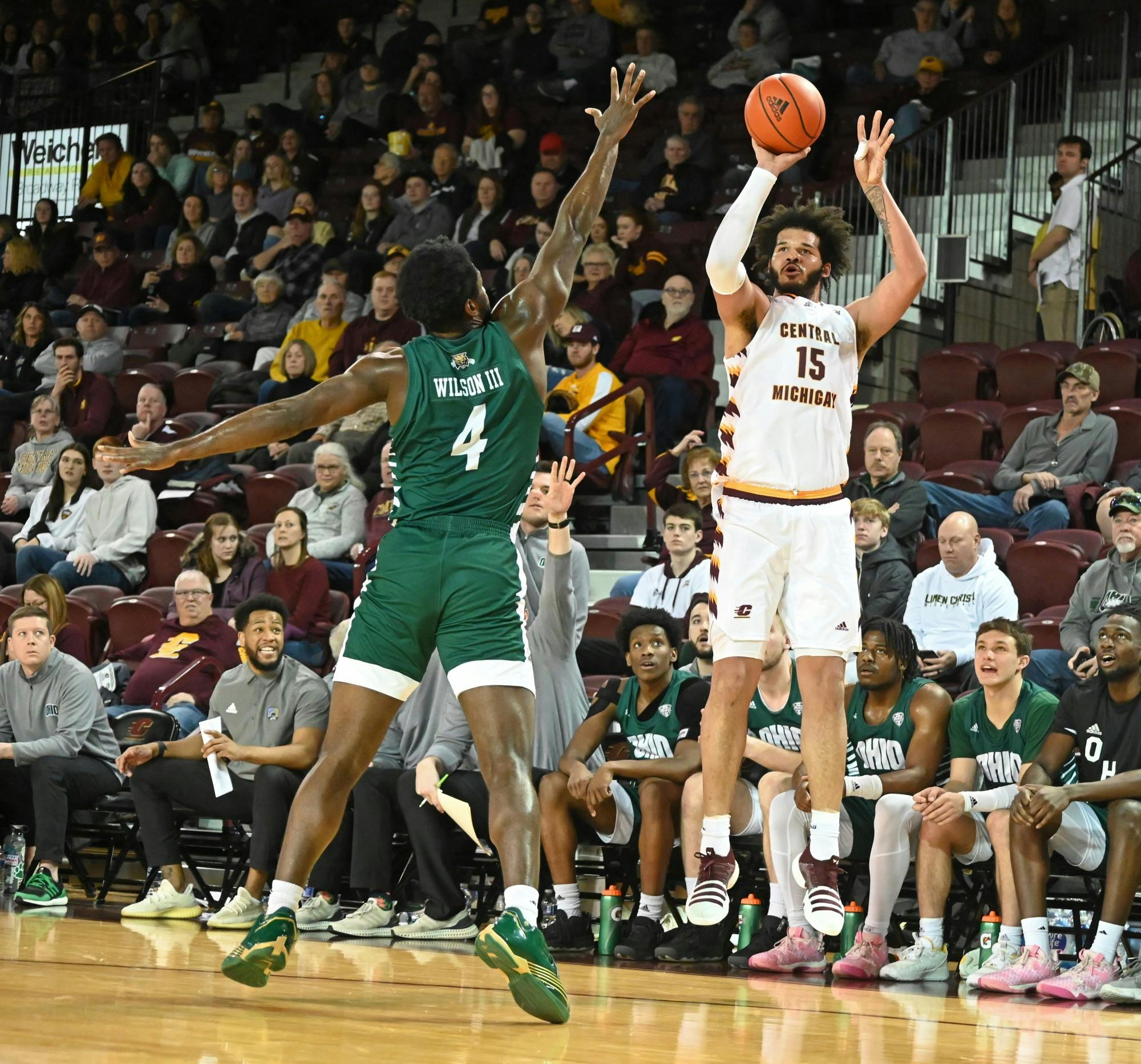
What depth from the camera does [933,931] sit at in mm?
6453

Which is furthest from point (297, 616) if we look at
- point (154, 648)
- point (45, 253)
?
point (45, 253)

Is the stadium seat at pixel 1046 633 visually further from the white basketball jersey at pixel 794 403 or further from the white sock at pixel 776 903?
the white basketball jersey at pixel 794 403

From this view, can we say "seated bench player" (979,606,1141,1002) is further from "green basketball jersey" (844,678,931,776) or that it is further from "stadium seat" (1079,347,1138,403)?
"stadium seat" (1079,347,1138,403)

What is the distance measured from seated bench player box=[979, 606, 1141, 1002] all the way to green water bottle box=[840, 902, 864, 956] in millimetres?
654

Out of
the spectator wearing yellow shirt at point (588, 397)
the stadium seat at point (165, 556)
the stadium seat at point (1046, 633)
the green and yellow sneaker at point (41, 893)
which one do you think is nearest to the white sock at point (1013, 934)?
the stadium seat at point (1046, 633)

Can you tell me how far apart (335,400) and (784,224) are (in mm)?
1540

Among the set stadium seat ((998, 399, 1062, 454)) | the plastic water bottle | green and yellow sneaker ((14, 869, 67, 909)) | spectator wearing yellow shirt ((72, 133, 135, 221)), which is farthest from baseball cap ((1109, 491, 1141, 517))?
spectator wearing yellow shirt ((72, 133, 135, 221))

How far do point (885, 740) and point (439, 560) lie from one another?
291 centimetres

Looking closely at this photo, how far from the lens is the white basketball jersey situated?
510cm

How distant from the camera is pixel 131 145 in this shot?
60.6ft

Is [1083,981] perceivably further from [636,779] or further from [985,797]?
[636,779]

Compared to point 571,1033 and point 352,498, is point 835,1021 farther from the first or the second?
point 352,498

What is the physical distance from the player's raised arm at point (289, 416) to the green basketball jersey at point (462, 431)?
80 mm

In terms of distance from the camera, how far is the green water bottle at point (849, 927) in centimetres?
670
